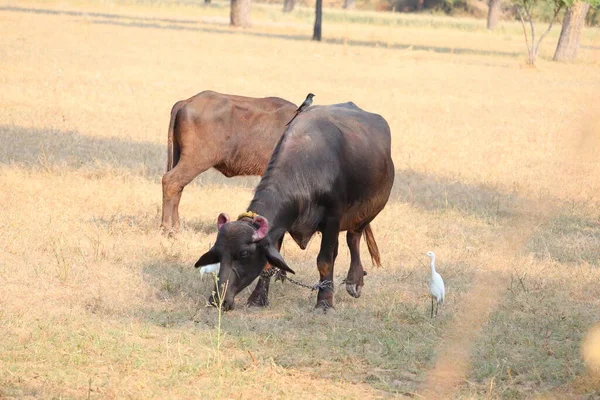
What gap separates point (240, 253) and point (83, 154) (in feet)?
23.4

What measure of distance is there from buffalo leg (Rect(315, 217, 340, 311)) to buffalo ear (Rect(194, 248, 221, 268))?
994mm

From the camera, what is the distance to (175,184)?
1008 cm

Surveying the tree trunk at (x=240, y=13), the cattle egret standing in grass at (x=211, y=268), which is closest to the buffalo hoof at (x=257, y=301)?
the cattle egret standing in grass at (x=211, y=268)

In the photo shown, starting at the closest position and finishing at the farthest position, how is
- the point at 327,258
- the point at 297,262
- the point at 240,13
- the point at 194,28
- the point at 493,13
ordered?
the point at 327,258 < the point at 297,262 < the point at 194,28 < the point at 240,13 < the point at 493,13

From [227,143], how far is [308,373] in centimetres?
434

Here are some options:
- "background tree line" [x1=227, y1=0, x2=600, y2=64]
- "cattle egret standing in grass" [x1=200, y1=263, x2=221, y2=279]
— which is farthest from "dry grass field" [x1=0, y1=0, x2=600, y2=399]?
"background tree line" [x1=227, y1=0, x2=600, y2=64]

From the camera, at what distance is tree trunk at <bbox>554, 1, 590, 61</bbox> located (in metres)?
35.7

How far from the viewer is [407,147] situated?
52.1 feet

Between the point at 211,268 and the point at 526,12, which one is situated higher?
the point at 211,268

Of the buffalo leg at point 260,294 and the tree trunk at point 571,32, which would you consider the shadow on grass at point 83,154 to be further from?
the tree trunk at point 571,32

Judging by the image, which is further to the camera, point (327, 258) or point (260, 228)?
point (327, 258)

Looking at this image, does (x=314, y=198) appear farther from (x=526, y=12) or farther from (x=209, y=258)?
(x=526, y=12)

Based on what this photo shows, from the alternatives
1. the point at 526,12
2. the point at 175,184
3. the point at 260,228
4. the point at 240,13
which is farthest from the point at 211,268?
the point at 240,13

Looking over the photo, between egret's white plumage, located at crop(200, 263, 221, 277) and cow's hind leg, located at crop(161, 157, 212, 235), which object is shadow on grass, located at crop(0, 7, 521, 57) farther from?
egret's white plumage, located at crop(200, 263, 221, 277)
